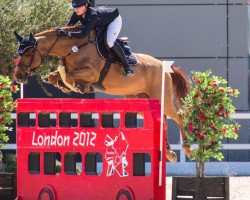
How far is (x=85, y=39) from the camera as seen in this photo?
33.0 feet

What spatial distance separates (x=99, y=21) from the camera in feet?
33.0

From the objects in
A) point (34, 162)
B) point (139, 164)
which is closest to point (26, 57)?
point (34, 162)

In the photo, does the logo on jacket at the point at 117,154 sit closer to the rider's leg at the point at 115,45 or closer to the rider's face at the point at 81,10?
Answer: the rider's leg at the point at 115,45

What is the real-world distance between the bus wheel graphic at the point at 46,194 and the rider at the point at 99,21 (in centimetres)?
193

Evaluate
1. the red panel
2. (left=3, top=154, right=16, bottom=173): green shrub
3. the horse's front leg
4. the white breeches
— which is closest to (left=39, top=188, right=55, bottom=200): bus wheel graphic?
the red panel

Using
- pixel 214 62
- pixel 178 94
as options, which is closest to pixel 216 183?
pixel 178 94

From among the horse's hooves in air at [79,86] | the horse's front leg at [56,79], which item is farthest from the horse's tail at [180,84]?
the horse's hooves in air at [79,86]

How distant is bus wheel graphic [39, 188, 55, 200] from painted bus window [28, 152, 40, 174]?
0.23m

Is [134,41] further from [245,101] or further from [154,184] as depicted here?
[154,184]

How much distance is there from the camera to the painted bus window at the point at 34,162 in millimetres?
9039

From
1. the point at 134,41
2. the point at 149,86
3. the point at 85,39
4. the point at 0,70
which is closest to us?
the point at 85,39

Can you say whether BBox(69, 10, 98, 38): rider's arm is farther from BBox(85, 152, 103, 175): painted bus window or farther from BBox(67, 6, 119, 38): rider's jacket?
BBox(85, 152, 103, 175): painted bus window

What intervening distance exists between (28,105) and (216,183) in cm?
213

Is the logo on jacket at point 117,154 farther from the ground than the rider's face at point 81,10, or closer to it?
closer to it
